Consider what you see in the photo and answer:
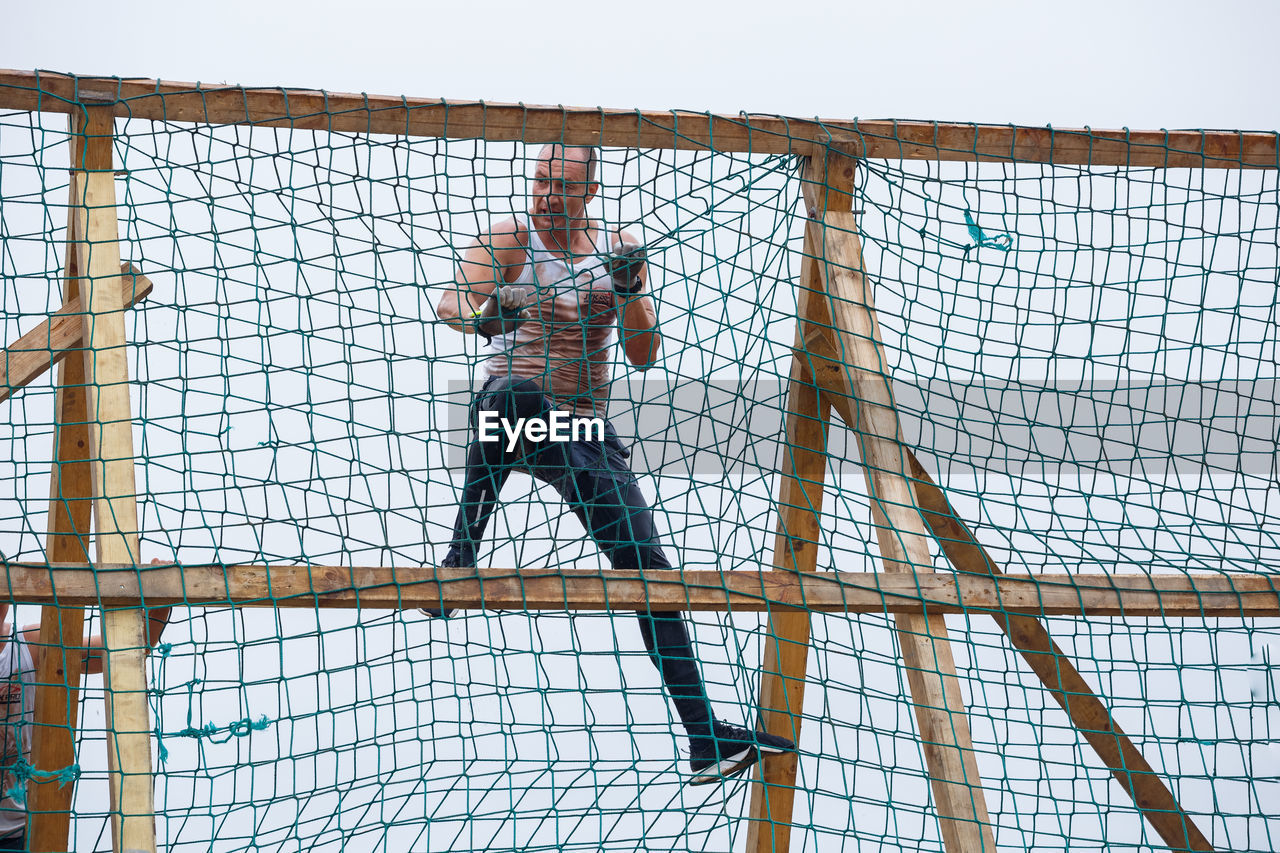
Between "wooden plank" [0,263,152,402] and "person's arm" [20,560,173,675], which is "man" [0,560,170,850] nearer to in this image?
"person's arm" [20,560,173,675]

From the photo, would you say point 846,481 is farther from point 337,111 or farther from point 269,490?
point 337,111

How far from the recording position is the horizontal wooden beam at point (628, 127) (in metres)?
2.29

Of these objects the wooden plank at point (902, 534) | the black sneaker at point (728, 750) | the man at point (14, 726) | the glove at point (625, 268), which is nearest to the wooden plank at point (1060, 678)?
the wooden plank at point (902, 534)

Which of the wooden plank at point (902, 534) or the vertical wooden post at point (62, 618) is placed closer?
the wooden plank at point (902, 534)

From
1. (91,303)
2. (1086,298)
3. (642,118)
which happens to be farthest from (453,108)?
(1086,298)

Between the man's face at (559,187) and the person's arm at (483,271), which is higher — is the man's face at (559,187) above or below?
above

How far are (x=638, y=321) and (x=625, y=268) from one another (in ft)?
0.57

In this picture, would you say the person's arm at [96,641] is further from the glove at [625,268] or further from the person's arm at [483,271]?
the glove at [625,268]

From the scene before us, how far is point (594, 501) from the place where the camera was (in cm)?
248

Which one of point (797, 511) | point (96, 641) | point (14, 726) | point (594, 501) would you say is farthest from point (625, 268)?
point (14, 726)

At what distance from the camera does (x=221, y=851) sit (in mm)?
4062

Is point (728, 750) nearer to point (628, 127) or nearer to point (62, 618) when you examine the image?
point (628, 127)

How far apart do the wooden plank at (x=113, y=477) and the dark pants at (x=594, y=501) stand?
0.67m

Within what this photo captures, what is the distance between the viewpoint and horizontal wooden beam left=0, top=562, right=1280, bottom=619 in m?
2.03
